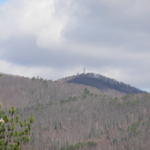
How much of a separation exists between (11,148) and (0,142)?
866 mm

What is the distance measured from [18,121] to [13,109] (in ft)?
4.89

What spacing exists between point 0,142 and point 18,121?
184 cm

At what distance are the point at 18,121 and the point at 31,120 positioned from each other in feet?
3.17

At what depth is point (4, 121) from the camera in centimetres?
4356

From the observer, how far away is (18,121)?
43656mm

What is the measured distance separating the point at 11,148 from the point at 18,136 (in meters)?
0.95

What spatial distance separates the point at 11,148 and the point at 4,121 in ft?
6.13

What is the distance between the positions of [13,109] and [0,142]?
2.67 meters

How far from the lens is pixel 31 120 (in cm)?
4331

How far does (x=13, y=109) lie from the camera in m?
42.5

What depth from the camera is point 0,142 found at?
1713 inches

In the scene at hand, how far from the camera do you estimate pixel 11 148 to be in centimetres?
4331
